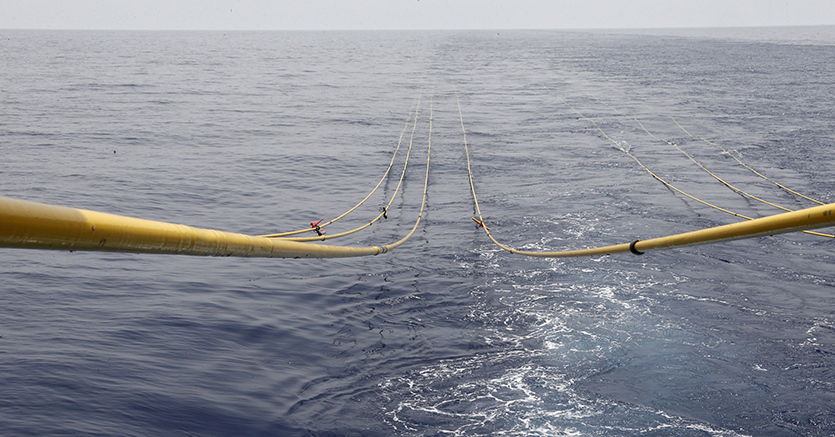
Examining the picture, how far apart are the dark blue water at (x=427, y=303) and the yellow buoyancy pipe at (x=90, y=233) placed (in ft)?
23.5

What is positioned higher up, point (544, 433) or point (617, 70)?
point (617, 70)

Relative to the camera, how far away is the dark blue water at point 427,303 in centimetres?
1029

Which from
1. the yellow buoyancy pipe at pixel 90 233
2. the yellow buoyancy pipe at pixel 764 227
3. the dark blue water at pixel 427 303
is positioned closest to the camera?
the yellow buoyancy pipe at pixel 90 233

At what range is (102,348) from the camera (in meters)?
12.0

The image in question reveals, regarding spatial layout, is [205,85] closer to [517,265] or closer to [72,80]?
[72,80]

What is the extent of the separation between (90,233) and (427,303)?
12591mm

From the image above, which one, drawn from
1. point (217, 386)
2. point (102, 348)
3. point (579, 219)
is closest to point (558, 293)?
point (579, 219)

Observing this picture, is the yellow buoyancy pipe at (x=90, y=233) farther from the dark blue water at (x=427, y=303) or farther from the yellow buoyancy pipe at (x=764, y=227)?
the dark blue water at (x=427, y=303)

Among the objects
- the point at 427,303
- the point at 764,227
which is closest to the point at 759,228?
the point at 764,227

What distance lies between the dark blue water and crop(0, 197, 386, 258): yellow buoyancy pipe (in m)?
7.16

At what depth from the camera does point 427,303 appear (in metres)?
14.7

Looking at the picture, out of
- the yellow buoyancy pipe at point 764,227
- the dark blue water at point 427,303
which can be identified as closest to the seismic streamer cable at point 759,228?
the yellow buoyancy pipe at point 764,227

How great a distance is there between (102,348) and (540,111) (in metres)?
43.4

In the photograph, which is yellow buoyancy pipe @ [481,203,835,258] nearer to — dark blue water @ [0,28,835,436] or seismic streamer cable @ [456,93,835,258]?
seismic streamer cable @ [456,93,835,258]
